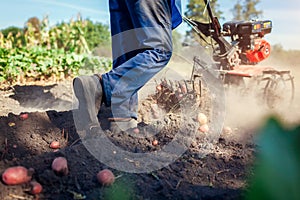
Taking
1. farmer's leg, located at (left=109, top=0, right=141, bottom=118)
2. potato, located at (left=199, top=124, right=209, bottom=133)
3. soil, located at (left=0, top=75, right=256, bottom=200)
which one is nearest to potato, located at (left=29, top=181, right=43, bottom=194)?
soil, located at (left=0, top=75, right=256, bottom=200)

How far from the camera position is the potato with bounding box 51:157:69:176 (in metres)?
1.38

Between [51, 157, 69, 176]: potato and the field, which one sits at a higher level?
[51, 157, 69, 176]: potato

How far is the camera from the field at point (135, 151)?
1.32 m

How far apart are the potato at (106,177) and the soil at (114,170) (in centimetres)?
2

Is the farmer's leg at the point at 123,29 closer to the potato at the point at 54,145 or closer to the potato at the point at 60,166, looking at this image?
the potato at the point at 54,145

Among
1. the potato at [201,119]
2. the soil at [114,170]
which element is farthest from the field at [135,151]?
the potato at [201,119]

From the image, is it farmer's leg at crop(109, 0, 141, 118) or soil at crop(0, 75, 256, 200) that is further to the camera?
farmer's leg at crop(109, 0, 141, 118)

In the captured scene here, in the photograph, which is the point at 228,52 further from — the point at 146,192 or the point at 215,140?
the point at 146,192

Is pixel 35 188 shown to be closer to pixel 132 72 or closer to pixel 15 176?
pixel 15 176

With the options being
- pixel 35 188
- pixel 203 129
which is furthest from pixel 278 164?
pixel 203 129

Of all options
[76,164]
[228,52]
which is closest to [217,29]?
[228,52]

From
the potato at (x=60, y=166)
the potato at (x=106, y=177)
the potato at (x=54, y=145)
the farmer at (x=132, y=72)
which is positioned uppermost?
the farmer at (x=132, y=72)

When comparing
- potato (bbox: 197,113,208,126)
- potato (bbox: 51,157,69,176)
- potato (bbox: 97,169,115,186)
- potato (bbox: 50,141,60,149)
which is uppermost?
potato (bbox: 51,157,69,176)

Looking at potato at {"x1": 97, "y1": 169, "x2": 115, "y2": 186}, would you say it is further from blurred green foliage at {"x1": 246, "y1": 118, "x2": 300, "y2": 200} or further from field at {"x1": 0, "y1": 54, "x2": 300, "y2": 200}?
blurred green foliage at {"x1": 246, "y1": 118, "x2": 300, "y2": 200}
